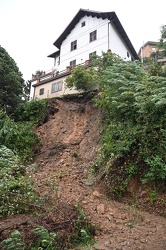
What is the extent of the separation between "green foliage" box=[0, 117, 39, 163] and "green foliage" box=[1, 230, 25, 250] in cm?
488

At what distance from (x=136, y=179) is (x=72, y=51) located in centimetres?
1779

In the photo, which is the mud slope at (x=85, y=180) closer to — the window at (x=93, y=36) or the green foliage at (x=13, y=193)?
the green foliage at (x=13, y=193)

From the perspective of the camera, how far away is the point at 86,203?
595cm

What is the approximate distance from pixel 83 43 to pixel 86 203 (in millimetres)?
17828

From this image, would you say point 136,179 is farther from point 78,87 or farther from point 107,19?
point 107,19


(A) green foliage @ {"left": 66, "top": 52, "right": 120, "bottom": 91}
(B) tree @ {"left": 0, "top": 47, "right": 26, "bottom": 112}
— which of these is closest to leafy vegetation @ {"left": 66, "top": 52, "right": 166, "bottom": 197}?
(A) green foliage @ {"left": 66, "top": 52, "right": 120, "bottom": 91}

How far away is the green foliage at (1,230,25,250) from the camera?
3.79 meters

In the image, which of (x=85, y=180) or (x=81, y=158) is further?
(x=81, y=158)

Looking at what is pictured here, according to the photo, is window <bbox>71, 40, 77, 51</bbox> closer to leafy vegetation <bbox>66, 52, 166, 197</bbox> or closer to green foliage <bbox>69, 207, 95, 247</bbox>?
leafy vegetation <bbox>66, 52, 166, 197</bbox>

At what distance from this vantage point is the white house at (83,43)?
61.9 feet

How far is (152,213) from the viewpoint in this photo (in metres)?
5.41

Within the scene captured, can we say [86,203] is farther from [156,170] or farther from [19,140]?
[19,140]

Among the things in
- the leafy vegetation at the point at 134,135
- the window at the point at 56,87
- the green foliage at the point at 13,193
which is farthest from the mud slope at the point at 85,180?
the window at the point at 56,87

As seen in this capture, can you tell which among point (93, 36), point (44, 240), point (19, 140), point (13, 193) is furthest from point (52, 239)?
point (93, 36)
